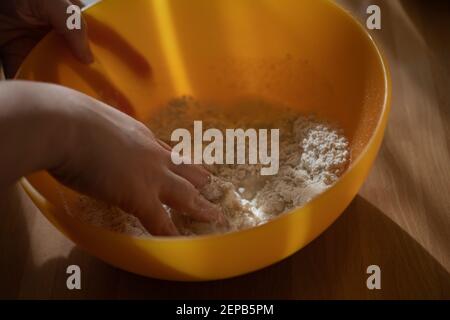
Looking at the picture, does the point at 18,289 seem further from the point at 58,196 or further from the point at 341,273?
the point at 341,273

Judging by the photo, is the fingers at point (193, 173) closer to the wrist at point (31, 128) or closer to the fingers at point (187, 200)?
the fingers at point (187, 200)

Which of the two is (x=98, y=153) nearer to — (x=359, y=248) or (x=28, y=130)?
(x=28, y=130)

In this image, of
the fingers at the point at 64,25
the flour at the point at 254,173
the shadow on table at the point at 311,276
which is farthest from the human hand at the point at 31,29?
the shadow on table at the point at 311,276

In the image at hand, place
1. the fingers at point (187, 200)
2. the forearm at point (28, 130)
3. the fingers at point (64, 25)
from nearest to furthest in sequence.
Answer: the forearm at point (28, 130) → the fingers at point (187, 200) → the fingers at point (64, 25)

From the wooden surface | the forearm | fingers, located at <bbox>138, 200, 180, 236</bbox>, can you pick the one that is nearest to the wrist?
the forearm

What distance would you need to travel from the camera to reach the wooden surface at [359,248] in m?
0.71

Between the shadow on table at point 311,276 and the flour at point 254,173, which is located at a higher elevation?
the flour at point 254,173

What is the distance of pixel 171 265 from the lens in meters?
0.62

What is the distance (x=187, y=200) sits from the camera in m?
0.68

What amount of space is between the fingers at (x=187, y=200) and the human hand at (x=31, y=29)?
0.29m

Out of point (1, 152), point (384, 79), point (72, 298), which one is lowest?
point (72, 298)

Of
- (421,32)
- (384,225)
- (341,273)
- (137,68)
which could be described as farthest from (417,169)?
(137,68)

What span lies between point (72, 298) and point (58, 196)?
5.4 inches

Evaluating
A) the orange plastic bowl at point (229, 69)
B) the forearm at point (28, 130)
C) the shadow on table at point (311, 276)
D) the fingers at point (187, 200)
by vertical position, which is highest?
the orange plastic bowl at point (229, 69)
